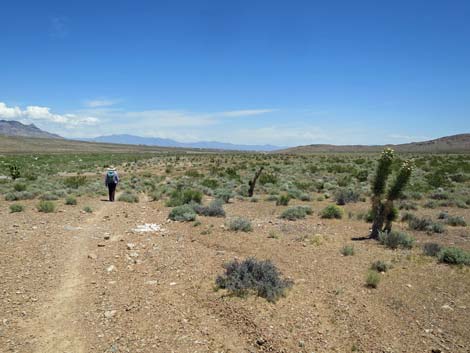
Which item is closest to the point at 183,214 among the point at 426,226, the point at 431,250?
the point at 431,250

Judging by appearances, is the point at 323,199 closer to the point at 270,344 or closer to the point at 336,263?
the point at 336,263

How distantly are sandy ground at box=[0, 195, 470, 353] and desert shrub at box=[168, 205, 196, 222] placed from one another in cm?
191

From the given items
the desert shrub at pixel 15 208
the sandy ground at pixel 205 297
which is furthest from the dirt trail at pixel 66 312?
the desert shrub at pixel 15 208

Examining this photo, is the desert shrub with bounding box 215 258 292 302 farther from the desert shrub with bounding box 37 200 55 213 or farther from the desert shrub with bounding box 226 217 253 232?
the desert shrub with bounding box 37 200 55 213

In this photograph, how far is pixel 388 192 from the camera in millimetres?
12117

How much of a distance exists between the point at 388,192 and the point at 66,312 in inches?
409

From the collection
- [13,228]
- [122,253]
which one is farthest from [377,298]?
[13,228]

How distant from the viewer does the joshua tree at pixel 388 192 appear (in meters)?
11.6

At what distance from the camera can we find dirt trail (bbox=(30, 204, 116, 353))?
16.9 feet

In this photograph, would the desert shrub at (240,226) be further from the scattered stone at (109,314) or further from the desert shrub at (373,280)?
the scattered stone at (109,314)

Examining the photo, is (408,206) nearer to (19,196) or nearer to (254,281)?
(254,281)

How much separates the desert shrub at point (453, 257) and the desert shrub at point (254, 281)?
15.5 ft

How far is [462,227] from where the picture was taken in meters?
13.6

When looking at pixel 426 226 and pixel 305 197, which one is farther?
pixel 305 197
